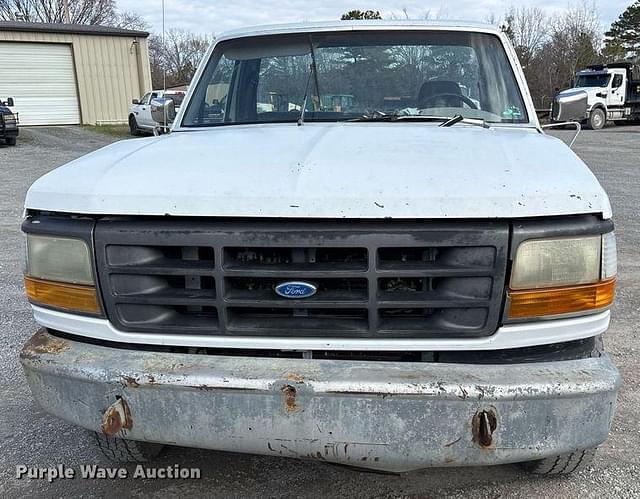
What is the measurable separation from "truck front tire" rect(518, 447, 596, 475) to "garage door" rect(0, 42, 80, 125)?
84.5 feet

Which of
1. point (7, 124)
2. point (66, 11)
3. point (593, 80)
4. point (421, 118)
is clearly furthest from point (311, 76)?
point (66, 11)

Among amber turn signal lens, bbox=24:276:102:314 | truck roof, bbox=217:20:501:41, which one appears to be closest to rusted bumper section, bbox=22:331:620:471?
amber turn signal lens, bbox=24:276:102:314

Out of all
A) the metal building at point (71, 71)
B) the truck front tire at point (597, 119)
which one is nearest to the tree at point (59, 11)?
the metal building at point (71, 71)

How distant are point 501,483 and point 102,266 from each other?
1822mm

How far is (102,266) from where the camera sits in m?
1.94

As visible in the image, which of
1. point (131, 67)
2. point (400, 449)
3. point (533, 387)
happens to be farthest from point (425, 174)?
point (131, 67)

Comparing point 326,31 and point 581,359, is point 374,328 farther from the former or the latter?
point 326,31

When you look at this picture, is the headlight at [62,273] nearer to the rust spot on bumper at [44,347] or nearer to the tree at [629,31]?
the rust spot on bumper at [44,347]

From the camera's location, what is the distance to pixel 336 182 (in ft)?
6.08

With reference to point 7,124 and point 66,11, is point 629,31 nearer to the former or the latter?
point 66,11

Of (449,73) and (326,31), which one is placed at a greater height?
(326,31)

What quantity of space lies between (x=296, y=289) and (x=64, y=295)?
850 millimetres

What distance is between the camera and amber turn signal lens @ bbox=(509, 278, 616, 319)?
185cm

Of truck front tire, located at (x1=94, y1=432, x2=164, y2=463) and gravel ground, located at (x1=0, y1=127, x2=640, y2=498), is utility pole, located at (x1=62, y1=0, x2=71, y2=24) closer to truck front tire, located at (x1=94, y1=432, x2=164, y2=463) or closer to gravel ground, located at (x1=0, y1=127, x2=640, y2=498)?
gravel ground, located at (x1=0, y1=127, x2=640, y2=498)
